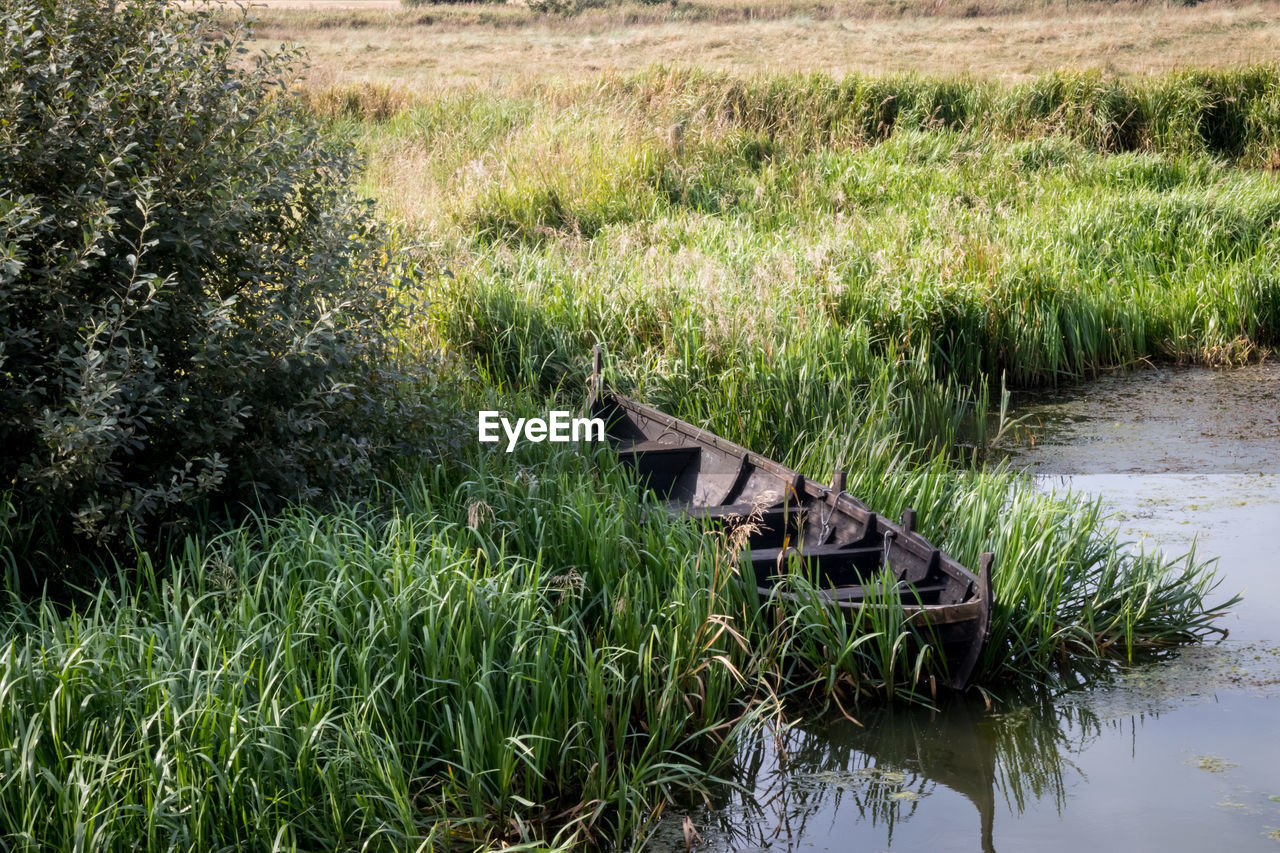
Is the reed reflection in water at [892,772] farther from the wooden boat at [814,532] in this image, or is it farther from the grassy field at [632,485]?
the wooden boat at [814,532]

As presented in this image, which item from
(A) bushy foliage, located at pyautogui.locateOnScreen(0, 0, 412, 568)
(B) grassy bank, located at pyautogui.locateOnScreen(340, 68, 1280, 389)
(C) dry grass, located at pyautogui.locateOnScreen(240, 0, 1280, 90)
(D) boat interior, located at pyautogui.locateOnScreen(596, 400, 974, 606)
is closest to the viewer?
(A) bushy foliage, located at pyautogui.locateOnScreen(0, 0, 412, 568)

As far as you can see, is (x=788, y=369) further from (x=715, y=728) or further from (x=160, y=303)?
(x=160, y=303)

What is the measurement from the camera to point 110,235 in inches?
144

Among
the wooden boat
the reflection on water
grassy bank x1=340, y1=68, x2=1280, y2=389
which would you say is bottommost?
the reflection on water

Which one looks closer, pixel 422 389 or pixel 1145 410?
pixel 422 389

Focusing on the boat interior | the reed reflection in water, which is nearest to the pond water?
the reed reflection in water

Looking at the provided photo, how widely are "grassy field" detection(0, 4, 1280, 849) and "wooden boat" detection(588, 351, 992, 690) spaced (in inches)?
5.9

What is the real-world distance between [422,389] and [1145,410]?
519 centimetres

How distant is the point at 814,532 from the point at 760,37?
98.1 ft

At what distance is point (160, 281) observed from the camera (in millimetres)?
3865

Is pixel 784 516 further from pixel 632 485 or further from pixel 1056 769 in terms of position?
pixel 1056 769

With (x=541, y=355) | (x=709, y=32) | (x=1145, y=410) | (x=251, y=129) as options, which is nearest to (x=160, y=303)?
(x=251, y=129)

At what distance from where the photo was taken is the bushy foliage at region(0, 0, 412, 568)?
3.74 m

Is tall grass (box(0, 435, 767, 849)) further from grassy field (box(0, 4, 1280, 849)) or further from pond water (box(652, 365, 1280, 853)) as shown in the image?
pond water (box(652, 365, 1280, 853))
